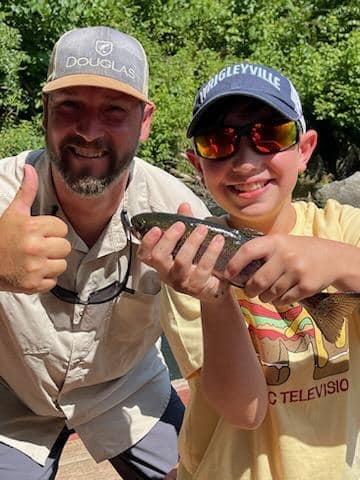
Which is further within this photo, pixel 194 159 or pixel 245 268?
pixel 194 159

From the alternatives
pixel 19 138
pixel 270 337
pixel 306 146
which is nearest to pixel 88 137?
pixel 306 146

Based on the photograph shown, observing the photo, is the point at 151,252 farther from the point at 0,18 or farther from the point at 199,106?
the point at 0,18

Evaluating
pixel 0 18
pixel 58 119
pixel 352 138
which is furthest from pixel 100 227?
pixel 352 138

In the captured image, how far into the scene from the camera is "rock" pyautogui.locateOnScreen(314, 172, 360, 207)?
738 inches

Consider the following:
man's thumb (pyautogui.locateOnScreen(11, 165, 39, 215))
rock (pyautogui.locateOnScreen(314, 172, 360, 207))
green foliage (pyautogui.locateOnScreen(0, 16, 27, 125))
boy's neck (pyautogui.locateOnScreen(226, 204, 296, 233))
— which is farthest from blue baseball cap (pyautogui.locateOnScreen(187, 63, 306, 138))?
rock (pyautogui.locateOnScreen(314, 172, 360, 207))

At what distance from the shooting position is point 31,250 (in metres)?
2.06

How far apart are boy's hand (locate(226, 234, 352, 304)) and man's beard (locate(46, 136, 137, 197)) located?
1.13 m

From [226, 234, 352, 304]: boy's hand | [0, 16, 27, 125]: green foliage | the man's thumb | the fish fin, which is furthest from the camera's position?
[0, 16, 27, 125]: green foliage

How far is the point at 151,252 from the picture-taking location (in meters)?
1.84

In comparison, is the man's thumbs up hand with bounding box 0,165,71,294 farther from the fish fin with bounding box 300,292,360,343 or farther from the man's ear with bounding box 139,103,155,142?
the man's ear with bounding box 139,103,155,142

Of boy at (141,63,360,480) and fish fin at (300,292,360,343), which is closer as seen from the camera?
fish fin at (300,292,360,343)

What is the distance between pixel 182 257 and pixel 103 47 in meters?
1.43

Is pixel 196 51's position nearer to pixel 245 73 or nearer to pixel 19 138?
pixel 19 138

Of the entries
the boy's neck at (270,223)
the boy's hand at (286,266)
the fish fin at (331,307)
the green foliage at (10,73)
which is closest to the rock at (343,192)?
the green foliage at (10,73)
